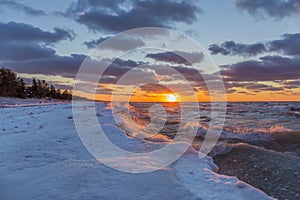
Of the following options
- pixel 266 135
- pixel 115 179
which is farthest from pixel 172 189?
pixel 266 135

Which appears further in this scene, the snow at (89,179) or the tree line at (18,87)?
the tree line at (18,87)

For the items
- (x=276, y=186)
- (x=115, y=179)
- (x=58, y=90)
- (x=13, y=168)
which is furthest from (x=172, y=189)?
(x=58, y=90)

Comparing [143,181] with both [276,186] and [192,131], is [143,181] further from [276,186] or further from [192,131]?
[192,131]

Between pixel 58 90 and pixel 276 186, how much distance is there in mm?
111859

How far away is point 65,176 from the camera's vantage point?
4.97 meters

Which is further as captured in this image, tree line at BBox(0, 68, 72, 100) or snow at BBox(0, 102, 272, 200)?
tree line at BBox(0, 68, 72, 100)

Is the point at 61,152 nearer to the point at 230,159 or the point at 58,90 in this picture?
the point at 230,159

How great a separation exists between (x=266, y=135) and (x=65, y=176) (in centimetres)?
1180

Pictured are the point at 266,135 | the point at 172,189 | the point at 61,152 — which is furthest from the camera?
the point at 266,135

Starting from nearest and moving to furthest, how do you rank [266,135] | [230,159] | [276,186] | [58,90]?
[276,186], [230,159], [266,135], [58,90]

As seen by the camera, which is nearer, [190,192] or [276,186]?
[190,192]

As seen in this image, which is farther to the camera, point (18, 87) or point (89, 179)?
point (18, 87)

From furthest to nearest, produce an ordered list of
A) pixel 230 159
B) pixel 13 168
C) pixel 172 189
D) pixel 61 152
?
pixel 230 159 < pixel 61 152 < pixel 13 168 < pixel 172 189

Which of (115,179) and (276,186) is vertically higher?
(115,179)
